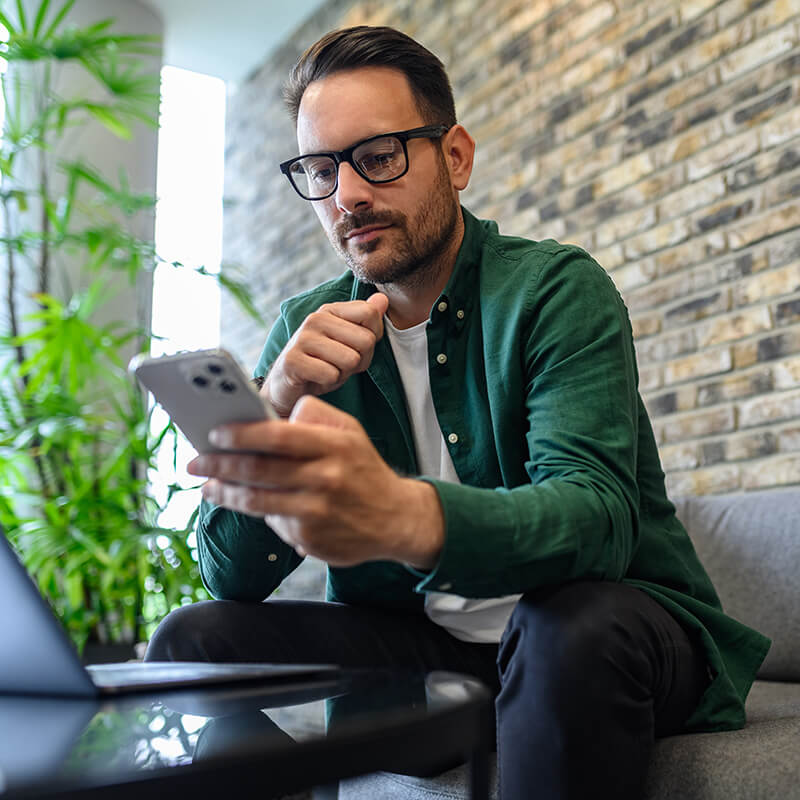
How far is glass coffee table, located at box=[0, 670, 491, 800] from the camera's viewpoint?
0.49 m

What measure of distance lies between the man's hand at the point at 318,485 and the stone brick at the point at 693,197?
192 centimetres

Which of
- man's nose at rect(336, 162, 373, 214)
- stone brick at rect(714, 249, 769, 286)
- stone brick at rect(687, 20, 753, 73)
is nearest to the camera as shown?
man's nose at rect(336, 162, 373, 214)

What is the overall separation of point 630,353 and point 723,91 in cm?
156

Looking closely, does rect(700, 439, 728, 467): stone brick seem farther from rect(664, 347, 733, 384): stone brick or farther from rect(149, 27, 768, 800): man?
rect(149, 27, 768, 800): man

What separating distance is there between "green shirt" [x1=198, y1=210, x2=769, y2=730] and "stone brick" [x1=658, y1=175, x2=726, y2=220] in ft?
3.93

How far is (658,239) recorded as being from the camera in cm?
260

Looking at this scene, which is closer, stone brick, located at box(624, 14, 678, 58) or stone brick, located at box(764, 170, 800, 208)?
stone brick, located at box(764, 170, 800, 208)

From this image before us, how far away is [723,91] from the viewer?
7.97 ft

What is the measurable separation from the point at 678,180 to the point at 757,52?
0.37m

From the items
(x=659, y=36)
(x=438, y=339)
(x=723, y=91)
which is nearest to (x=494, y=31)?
(x=659, y=36)

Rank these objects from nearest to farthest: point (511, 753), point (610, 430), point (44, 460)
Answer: point (511, 753)
point (610, 430)
point (44, 460)

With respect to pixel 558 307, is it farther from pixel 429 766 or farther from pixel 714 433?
pixel 714 433

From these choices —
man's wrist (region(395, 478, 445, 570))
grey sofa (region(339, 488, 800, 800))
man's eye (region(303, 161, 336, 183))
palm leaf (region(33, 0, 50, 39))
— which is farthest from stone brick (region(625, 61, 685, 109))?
man's wrist (region(395, 478, 445, 570))

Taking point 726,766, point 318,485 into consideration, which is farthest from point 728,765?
point 318,485
